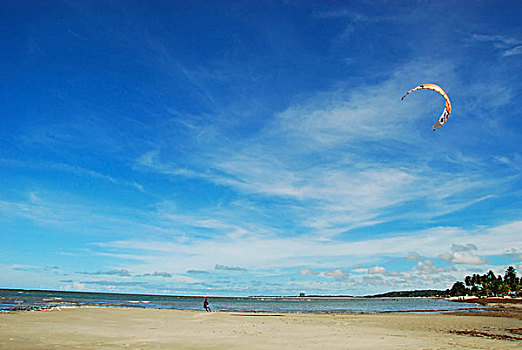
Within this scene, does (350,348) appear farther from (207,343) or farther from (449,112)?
(449,112)

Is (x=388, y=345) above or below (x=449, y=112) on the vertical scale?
below

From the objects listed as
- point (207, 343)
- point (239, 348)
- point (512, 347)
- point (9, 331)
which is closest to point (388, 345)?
point (512, 347)

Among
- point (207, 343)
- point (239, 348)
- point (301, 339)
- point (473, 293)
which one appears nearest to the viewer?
point (239, 348)

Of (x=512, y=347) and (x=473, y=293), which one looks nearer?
(x=512, y=347)

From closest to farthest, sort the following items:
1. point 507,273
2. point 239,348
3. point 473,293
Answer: point 239,348 → point 507,273 → point 473,293

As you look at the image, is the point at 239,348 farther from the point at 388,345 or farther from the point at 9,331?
the point at 9,331

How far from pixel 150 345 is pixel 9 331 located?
7.69 meters

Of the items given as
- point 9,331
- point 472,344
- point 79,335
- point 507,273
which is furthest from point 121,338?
point 507,273


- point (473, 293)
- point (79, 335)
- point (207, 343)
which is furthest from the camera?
point (473, 293)

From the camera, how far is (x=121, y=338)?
16484 mm

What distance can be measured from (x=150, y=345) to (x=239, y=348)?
340 cm

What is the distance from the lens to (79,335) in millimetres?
16938

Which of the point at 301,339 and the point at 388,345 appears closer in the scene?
the point at 388,345

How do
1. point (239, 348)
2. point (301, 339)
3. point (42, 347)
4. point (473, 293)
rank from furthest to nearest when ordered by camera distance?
point (473, 293) < point (301, 339) < point (239, 348) < point (42, 347)
